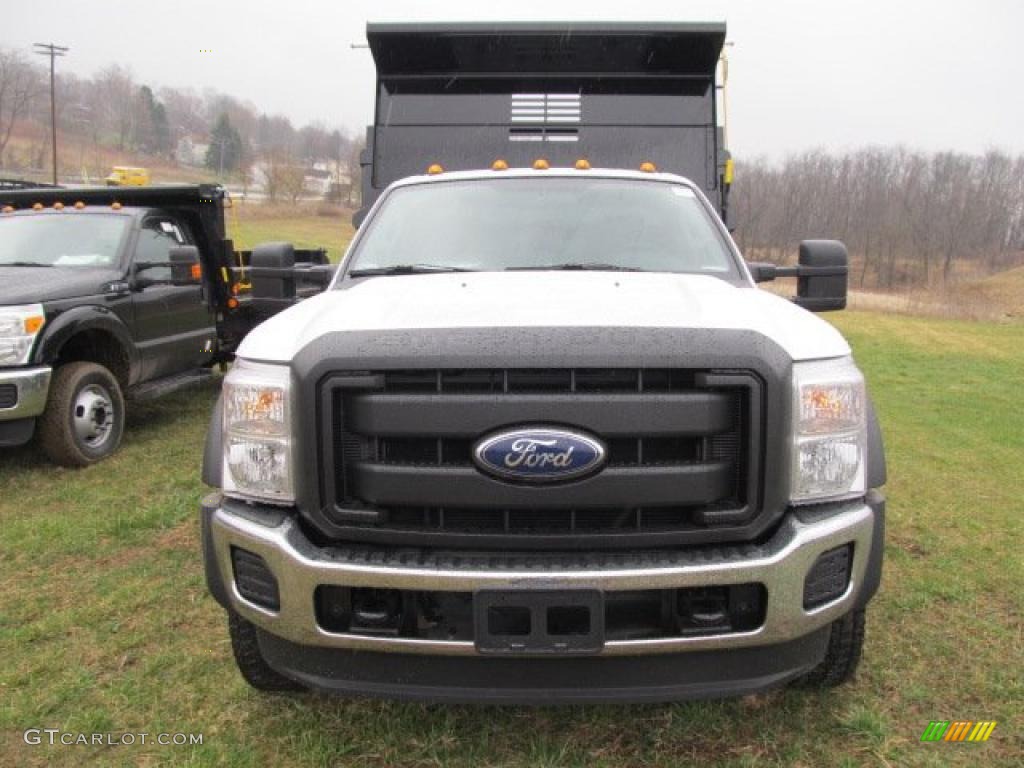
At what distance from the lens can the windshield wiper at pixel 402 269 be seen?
10.5 feet

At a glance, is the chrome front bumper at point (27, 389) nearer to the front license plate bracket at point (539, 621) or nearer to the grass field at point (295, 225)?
the front license plate bracket at point (539, 621)

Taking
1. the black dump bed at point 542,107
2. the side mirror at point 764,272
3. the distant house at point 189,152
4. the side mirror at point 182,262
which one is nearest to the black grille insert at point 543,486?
the side mirror at point 764,272

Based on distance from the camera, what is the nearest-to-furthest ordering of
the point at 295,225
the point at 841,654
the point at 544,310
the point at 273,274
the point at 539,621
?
the point at 539,621 → the point at 544,310 → the point at 841,654 → the point at 273,274 → the point at 295,225

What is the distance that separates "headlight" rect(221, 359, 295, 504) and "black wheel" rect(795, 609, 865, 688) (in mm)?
1803

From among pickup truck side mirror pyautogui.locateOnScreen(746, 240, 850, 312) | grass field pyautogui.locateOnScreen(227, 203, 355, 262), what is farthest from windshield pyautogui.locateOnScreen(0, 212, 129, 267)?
grass field pyautogui.locateOnScreen(227, 203, 355, 262)

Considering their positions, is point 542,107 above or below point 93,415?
above

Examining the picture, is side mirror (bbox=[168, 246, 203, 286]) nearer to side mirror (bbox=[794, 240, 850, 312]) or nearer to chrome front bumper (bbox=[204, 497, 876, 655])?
chrome front bumper (bbox=[204, 497, 876, 655])

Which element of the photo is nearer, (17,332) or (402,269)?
(402,269)

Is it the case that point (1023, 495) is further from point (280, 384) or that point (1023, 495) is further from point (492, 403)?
point (280, 384)

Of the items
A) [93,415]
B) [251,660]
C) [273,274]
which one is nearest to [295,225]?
[93,415]

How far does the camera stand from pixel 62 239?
6.28 meters

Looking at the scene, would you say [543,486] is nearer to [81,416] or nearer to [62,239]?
[81,416]

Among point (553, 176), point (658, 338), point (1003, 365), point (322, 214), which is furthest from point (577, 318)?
point (322, 214)

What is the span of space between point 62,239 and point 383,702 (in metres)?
5.31
